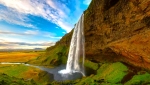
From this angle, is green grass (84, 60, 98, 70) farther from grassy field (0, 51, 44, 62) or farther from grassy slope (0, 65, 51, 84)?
grassy field (0, 51, 44, 62)

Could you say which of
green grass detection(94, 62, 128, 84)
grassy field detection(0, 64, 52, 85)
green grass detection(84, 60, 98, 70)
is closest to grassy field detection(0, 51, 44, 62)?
grassy field detection(0, 64, 52, 85)

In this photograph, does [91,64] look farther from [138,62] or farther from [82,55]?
[138,62]

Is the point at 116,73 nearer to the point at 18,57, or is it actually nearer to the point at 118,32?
the point at 118,32

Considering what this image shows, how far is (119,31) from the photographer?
41688mm

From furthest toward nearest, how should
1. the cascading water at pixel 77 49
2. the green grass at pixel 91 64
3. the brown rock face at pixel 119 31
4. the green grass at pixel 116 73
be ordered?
the cascading water at pixel 77 49 < the green grass at pixel 91 64 < the brown rock face at pixel 119 31 < the green grass at pixel 116 73

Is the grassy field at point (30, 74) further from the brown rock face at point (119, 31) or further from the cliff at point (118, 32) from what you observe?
the brown rock face at point (119, 31)

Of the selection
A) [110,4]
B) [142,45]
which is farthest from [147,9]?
[110,4]

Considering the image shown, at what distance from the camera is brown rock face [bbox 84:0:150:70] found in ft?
113

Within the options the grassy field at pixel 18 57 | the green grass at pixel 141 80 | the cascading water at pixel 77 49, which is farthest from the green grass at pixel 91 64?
the grassy field at pixel 18 57

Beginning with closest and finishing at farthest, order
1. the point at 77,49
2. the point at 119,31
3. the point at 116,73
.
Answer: the point at 116,73 → the point at 119,31 → the point at 77,49

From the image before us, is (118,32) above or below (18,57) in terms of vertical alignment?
above

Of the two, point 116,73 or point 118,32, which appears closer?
point 116,73

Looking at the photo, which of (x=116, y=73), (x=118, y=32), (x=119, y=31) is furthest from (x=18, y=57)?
(x=116, y=73)

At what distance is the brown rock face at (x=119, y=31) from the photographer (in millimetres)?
34375
